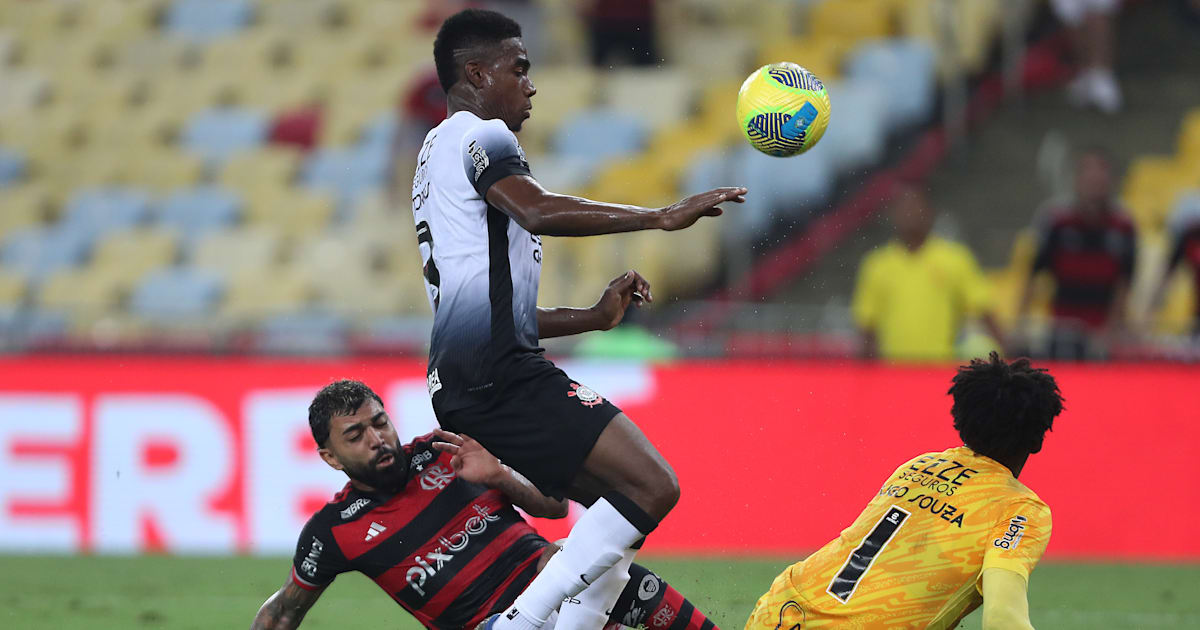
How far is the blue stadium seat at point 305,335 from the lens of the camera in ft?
33.6

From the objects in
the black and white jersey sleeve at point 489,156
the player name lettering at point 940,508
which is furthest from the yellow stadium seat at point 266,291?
the player name lettering at point 940,508

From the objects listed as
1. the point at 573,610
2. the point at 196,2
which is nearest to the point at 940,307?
the point at 573,610

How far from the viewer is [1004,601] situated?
12.8ft

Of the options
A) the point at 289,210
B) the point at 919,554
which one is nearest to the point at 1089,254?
the point at 919,554

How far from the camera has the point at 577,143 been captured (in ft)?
45.0

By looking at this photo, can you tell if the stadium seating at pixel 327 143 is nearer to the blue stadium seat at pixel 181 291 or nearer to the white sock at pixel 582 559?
the blue stadium seat at pixel 181 291

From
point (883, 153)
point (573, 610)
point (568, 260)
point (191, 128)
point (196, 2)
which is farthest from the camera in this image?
point (196, 2)

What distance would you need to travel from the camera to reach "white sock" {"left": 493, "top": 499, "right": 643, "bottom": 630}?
465cm

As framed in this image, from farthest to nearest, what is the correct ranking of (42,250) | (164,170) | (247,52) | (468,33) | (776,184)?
(247,52)
(164,170)
(42,250)
(776,184)
(468,33)

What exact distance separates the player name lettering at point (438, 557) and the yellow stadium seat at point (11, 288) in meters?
9.08

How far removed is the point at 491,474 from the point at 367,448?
51 cm

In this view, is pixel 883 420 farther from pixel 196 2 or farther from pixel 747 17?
pixel 196 2

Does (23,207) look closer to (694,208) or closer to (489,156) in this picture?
(489,156)

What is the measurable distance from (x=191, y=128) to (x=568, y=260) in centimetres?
544
